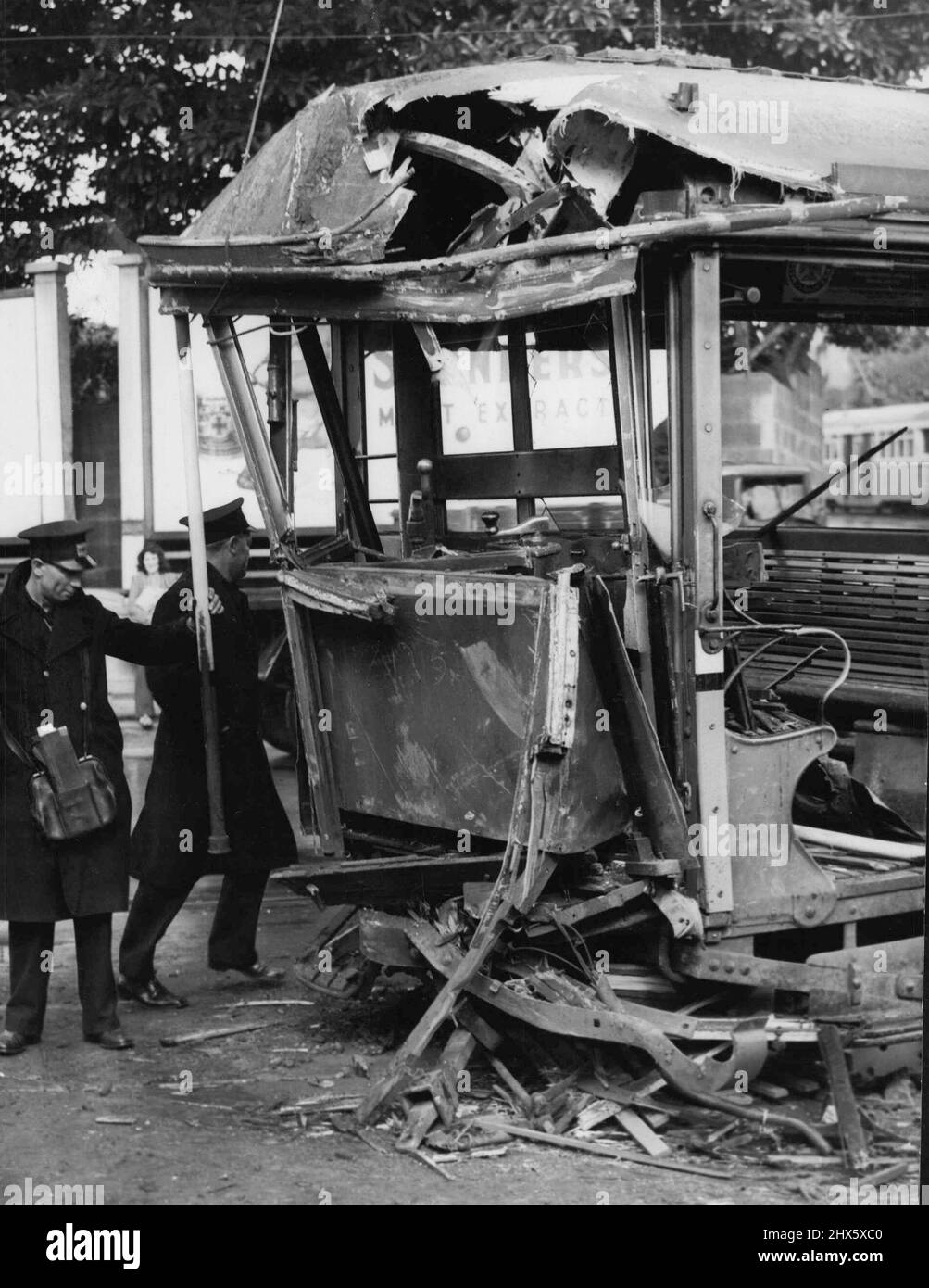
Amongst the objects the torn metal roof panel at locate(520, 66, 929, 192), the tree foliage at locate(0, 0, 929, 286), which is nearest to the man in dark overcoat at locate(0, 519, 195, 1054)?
the torn metal roof panel at locate(520, 66, 929, 192)

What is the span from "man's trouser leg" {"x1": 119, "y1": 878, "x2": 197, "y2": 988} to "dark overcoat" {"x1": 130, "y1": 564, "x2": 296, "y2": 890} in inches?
2.0

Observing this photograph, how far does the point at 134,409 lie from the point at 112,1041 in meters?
7.19

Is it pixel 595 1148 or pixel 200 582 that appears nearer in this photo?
pixel 595 1148

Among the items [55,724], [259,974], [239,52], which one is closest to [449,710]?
[55,724]

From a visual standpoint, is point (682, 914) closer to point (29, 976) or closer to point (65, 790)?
point (65, 790)

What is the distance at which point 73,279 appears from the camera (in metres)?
12.1

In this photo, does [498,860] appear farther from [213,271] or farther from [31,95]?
[31,95]

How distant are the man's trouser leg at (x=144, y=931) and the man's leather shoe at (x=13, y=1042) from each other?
0.58 metres

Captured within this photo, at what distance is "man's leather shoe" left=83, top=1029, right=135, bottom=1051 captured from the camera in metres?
→ 5.57

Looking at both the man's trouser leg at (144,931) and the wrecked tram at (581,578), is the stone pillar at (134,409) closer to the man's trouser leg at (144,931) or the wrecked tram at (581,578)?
the man's trouser leg at (144,931)

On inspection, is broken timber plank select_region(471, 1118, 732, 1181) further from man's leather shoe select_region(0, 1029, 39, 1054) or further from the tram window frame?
the tram window frame

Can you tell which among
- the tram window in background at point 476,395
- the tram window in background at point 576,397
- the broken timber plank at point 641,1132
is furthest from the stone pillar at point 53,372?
the broken timber plank at point 641,1132

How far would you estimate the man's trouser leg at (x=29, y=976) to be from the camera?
18.1 feet

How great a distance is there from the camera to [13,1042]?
552 cm
